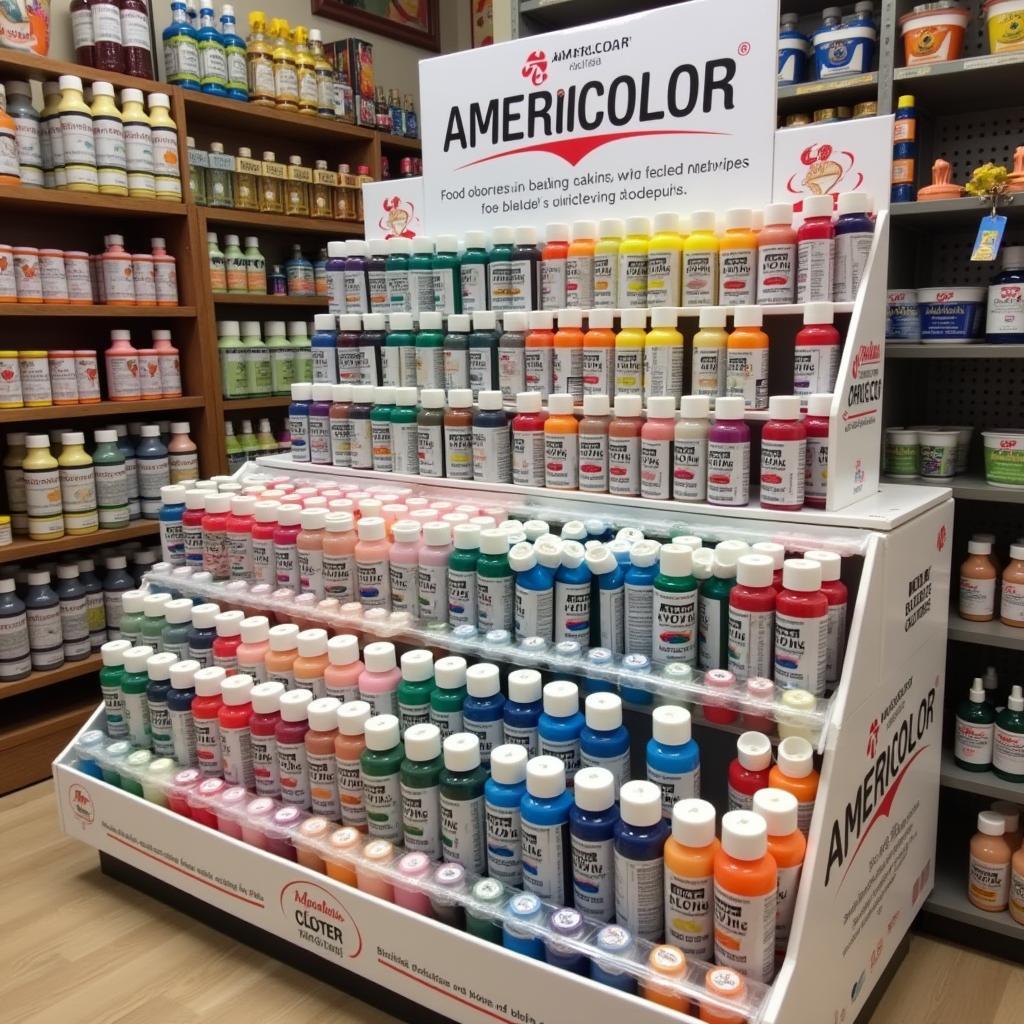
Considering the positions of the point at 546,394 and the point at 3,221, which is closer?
the point at 546,394

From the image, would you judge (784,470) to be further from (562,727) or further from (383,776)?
(383,776)

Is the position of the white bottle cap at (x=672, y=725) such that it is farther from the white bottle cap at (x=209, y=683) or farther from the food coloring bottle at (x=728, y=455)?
the white bottle cap at (x=209, y=683)

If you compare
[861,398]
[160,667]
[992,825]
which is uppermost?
[861,398]

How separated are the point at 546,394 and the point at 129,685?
1134mm

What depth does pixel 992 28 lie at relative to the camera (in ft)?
6.59

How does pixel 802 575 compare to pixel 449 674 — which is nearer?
pixel 802 575

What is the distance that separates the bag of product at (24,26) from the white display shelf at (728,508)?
1821mm

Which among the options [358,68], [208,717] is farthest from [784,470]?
[358,68]

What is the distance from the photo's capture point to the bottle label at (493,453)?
189cm

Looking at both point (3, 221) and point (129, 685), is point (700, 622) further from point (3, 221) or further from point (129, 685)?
point (3, 221)

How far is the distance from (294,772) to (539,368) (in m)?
0.94

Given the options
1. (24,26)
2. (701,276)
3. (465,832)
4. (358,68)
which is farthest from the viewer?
(358,68)

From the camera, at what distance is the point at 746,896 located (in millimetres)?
1197

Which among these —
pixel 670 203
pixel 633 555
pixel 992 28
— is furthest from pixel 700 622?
pixel 992 28
